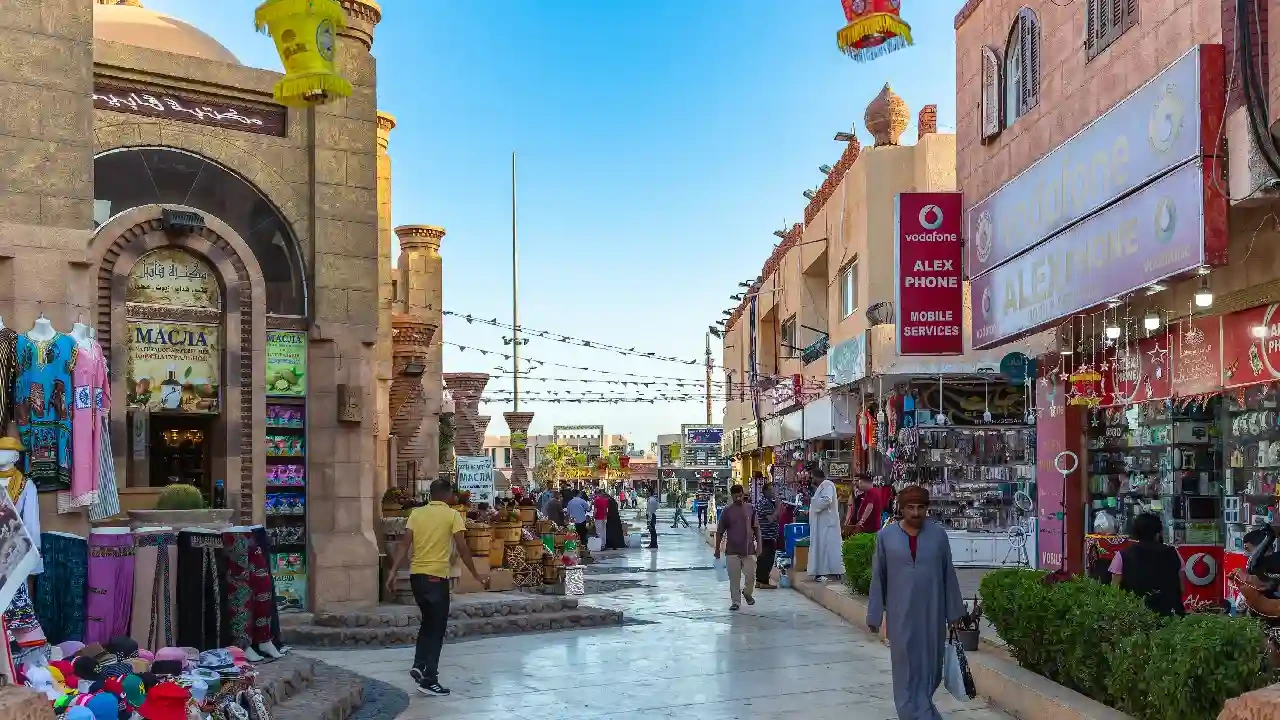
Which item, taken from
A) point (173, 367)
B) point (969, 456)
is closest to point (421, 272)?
point (969, 456)

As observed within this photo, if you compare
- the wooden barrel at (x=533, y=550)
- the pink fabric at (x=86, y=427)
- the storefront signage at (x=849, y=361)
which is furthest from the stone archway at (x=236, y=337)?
the storefront signage at (x=849, y=361)

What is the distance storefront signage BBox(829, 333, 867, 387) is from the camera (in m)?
22.5

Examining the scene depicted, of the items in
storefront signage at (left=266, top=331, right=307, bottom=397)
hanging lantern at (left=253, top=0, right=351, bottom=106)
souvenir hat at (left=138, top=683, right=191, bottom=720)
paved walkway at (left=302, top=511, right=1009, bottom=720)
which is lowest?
paved walkway at (left=302, top=511, right=1009, bottom=720)

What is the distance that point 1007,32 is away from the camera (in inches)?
606

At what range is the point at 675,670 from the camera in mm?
11258

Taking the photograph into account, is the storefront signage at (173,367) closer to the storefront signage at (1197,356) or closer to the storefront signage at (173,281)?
the storefront signage at (173,281)

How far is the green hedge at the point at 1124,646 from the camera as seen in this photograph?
6336 mm

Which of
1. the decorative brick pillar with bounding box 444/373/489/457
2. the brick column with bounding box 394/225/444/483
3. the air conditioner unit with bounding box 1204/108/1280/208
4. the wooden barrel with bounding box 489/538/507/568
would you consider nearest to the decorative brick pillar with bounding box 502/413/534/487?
the decorative brick pillar with bounding box 444/373/489/457

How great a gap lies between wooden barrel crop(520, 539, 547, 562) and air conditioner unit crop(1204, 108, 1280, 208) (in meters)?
10.3

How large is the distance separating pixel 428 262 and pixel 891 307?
1215 centimetres

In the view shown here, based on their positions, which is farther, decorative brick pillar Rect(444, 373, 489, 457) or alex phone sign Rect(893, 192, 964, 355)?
decorative brick pillar Rect(444, 373, 489, 457)

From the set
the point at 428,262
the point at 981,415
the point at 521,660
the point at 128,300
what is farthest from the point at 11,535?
the point at 428,262

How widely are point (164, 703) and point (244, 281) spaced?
8.12 m

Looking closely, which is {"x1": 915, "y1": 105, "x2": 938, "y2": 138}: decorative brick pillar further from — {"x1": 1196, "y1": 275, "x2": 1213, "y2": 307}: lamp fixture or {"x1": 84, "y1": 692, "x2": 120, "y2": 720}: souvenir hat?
{"x1": 84, "y1": 692, "x2": 120, "y2": 720}: souvenir hat
